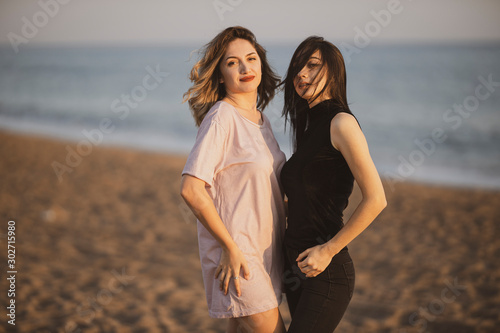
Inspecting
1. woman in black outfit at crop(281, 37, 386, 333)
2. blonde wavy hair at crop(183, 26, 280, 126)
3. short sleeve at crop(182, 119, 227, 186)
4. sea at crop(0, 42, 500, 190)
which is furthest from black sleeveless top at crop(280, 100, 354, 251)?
sea at crop(0, 42, 500, 190)

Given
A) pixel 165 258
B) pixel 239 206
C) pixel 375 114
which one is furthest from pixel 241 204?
pixel 375 114

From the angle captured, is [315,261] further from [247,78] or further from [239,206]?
[247,78]

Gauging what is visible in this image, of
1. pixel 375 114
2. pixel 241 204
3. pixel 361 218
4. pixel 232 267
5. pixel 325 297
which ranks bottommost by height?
pixel 325 297

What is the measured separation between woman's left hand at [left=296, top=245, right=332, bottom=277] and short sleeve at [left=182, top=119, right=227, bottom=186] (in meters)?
0.57

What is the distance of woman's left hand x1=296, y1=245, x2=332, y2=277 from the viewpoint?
1956 millimetres

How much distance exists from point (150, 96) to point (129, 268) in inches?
811

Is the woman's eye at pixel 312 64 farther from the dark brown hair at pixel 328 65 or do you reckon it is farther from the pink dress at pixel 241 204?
the pink dress at pixel 241 204

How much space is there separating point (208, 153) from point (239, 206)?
0.30 meters

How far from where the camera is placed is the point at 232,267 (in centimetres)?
200

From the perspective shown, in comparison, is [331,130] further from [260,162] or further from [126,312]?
[126,312]

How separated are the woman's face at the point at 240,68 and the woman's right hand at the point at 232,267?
864mm

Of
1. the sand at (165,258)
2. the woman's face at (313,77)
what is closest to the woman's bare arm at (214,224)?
the woman's face at (313,77)

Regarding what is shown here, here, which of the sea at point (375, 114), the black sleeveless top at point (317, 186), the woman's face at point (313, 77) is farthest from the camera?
the sea at point (375, 114)

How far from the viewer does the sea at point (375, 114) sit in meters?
12.2
